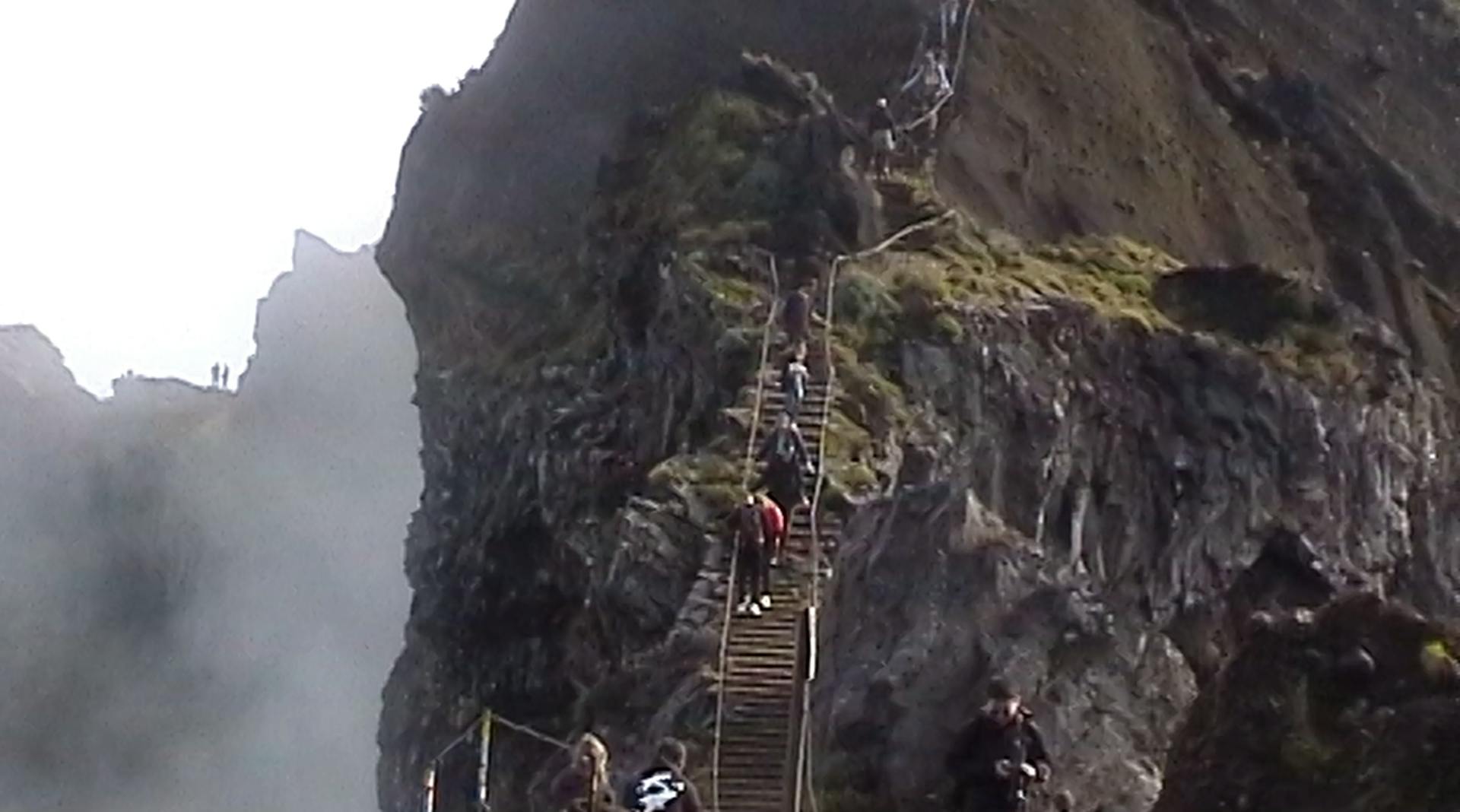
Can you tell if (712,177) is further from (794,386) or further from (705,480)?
(705,480)

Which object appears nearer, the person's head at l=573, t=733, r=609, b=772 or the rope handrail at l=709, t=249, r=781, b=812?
the person's head at l=573, t=733, r=609, b=772

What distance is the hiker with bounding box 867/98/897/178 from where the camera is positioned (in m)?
30.9

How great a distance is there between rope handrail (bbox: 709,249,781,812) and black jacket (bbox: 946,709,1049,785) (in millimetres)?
4284

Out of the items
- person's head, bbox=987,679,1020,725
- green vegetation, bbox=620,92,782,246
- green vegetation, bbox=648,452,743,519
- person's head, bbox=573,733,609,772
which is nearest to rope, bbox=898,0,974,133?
green vegetation, bbox=620,92,782,246

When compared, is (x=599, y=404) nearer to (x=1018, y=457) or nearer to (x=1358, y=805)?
(x=1018, y=457)

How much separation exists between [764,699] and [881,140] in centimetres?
1381

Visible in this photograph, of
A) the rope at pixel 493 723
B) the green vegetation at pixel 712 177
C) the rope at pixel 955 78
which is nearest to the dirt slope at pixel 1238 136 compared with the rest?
the rope at pixel 955 78

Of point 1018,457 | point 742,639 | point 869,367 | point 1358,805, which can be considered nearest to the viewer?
point 1358,805

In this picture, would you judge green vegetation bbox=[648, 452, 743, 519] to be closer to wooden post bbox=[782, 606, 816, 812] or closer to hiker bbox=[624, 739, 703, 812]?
wooden post bbox=[782, 606, 816, 812]

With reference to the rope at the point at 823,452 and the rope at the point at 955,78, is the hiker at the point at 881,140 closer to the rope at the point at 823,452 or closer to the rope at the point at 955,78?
the rope at the point at 955,78

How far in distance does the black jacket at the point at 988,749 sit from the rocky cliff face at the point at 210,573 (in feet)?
216

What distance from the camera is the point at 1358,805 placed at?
43.0ft

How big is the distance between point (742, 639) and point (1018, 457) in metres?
9.27

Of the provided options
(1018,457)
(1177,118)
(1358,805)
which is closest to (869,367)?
(1018,457)
